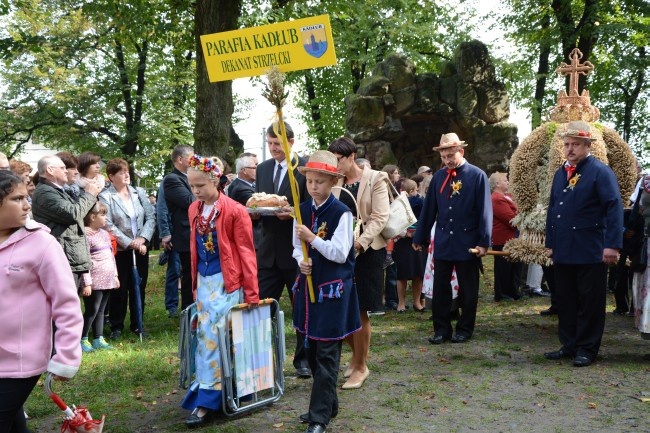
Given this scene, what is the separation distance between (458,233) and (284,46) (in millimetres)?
3428

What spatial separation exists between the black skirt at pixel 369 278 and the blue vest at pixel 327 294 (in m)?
0.95

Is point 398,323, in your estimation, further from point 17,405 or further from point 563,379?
point 17,405

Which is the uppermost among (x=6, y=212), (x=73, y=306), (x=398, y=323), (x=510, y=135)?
(x=510, y=135)

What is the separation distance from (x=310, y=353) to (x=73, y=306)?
6.85 feet

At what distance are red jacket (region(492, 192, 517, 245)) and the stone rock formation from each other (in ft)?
23.7

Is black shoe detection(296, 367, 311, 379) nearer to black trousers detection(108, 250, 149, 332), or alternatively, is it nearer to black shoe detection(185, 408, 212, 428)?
black shoe detection(185, 408, 212, 428)

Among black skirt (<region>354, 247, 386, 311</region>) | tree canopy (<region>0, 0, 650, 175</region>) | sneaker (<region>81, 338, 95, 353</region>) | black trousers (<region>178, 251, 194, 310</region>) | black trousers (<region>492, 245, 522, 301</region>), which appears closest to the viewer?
black skirt (<region>354, 247, 386, 311</region>)

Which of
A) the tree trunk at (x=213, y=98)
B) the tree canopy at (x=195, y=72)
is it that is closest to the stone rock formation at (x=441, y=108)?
the tree canopy at (x=195, y=72)

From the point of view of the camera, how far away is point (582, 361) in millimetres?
6789

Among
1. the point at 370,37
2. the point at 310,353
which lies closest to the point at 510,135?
the point at 370,37

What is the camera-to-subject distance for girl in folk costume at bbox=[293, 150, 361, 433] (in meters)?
4.89

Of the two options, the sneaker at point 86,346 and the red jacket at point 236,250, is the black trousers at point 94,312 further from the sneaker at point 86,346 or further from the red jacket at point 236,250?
the red jacket at point 236,250

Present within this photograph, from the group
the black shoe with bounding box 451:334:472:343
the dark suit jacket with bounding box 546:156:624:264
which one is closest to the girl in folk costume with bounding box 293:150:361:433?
the dark suit jacket with bounding box 546:156:624:264

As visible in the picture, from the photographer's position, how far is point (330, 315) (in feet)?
16.2
